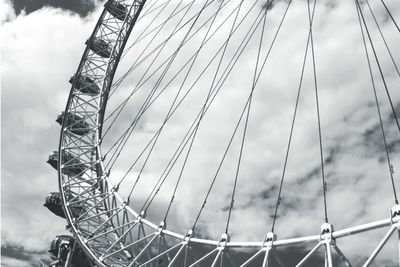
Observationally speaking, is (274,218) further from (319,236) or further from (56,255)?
(56,255)

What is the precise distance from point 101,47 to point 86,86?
10.9 feet

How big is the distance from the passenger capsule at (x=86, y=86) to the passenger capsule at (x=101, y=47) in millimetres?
2180

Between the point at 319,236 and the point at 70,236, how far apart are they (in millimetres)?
22151

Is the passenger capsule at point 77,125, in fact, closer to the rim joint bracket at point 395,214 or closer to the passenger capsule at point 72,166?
the passenger capsule at point 72,166

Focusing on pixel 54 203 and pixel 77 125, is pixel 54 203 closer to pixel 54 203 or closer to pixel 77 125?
pixel 54 203

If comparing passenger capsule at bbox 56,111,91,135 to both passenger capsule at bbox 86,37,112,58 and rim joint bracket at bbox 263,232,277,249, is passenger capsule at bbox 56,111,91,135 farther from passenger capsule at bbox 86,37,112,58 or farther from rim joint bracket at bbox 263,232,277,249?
rim joint bracket at bbox 263,232,277,249

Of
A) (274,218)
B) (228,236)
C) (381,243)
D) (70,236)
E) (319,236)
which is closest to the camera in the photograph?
(381,243)

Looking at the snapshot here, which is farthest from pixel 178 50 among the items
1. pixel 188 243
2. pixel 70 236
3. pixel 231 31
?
pixel 70 236

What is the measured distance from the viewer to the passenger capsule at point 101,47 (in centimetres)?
3578

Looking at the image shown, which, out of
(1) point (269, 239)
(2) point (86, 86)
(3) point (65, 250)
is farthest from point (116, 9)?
(1) point (269, 239)

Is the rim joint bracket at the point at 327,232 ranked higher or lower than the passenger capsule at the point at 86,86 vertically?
lower

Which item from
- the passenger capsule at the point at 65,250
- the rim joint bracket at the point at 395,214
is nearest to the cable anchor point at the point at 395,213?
the rim joint bracket at the point at 395,214

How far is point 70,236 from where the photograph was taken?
106ft

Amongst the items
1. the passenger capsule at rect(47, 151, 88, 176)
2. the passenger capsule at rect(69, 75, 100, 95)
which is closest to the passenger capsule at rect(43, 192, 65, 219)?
the passenger capsule at rect(47, 151, 88, 176)
